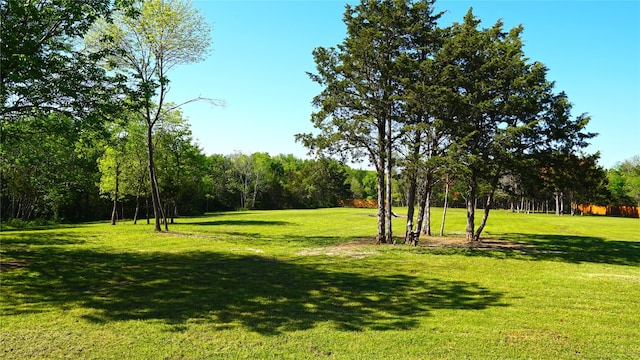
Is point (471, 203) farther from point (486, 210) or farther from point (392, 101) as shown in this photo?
point (392, 101)

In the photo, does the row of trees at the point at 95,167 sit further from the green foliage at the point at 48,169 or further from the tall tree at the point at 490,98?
the tall tree at the point at 490,98

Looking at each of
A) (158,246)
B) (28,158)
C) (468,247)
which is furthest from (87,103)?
(468,247)

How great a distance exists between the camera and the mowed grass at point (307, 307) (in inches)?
254

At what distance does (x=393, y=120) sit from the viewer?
21.2m

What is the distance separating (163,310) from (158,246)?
1240 centimetres

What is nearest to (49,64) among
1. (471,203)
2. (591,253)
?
(471,203)

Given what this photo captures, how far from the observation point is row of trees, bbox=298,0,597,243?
1939 cm

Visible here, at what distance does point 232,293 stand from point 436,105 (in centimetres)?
1336

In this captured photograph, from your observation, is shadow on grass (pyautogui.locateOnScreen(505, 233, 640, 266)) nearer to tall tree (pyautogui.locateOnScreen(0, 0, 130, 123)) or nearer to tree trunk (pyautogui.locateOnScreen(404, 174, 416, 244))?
tree trunk (pyautogui.locateOnScreen(404, 174, 416, 244))

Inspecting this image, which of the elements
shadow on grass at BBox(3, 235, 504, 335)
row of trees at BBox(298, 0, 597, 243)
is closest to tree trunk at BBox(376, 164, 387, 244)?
row of trees at BBox(298, 0, 597, 243)

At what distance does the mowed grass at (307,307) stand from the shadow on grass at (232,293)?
0.13 ft

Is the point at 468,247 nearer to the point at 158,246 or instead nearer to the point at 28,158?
the point at 158,246

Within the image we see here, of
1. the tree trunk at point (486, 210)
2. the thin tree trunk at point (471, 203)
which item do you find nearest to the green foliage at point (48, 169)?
the thin tree trunk at point (471, 203)

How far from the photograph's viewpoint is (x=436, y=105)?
1911cm
